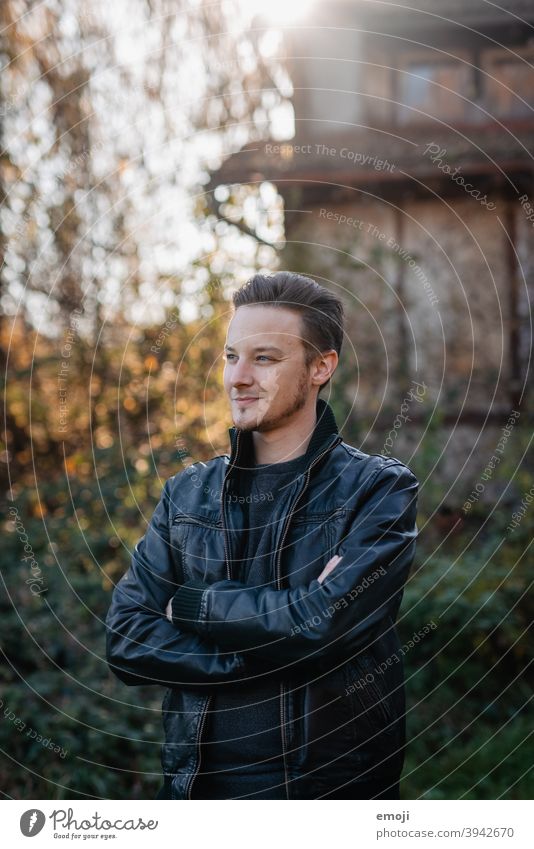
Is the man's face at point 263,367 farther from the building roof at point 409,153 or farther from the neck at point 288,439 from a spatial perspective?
the building roof at point 409,153

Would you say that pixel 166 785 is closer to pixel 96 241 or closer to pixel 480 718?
pixel 480 718

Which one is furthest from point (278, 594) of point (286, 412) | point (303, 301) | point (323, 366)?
point (303, 301)

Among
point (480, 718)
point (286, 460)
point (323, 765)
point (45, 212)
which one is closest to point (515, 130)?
point (45, 212)

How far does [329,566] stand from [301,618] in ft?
0.51

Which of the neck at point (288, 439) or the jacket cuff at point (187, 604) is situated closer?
the jacket cuff at point (187, 604)

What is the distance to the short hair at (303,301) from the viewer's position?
2.28m

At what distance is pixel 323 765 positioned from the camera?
214cm

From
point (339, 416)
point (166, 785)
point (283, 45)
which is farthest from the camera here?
point (283, 45)

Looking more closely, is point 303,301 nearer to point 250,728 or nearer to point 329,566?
point 329,566

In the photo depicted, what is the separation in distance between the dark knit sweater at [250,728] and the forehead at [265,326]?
1.09 feet

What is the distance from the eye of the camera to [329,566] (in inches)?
83.4

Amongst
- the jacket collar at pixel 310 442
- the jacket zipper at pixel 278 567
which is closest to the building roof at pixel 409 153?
the jacket collar at pixel 310 442

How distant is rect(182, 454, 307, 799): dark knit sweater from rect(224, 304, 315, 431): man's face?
172 mm

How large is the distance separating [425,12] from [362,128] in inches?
58.0
